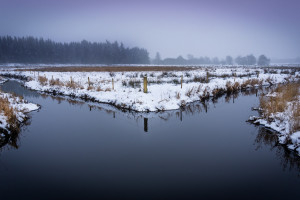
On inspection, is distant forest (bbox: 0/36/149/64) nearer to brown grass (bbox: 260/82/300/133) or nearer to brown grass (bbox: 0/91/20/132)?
brown grass (bbox: 0/91/20/132)

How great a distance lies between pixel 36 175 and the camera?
5.82 meters

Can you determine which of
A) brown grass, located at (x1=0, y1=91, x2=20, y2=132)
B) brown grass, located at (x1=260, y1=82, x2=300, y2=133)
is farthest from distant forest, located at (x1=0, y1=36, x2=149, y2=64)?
brown grass, located at (x1=260, y1=82, x2=300, y2=133)

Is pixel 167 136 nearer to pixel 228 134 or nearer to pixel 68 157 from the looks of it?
pixel 228 134

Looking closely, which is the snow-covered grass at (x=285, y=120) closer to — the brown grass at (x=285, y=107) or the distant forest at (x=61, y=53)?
the brown grass at (x=285, y=107)

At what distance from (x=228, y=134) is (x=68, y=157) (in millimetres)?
7298

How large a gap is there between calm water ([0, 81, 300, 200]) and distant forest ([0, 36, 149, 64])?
111021 millimetres

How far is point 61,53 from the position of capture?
114m

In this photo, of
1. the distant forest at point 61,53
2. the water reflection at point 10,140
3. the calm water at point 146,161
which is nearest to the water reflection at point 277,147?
the calm water at point 146,161

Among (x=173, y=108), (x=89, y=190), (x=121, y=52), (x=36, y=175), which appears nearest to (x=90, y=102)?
(x=173, y=108)

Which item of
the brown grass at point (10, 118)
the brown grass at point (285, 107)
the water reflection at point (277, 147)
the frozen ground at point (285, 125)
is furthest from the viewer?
the brown grass at point (10, 118)

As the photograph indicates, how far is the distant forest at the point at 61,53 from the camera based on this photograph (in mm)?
99625

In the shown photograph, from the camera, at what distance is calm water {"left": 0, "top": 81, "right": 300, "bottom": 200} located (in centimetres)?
514

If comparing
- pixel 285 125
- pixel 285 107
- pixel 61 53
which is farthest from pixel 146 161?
pixel 61 53

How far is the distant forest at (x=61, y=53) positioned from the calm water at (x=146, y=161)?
11102 cm
